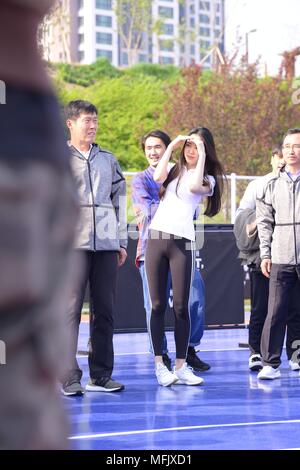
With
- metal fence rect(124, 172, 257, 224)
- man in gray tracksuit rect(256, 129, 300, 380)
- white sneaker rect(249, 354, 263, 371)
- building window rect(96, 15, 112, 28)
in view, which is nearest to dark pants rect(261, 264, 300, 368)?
man in gray tracksuit rect(256, 129, 300, 380)

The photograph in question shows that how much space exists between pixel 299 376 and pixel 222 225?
12.1 ft

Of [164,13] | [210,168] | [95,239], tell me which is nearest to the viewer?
→ [95,239]

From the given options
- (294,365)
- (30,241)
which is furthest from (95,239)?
(30,241)

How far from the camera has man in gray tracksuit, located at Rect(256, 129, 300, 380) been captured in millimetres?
7078

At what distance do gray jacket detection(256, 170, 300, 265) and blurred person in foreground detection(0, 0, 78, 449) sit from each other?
6.04m

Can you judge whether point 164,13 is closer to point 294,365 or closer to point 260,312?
point 260,312

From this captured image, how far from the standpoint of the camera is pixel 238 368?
7898 mm

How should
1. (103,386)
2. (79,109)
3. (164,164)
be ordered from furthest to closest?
(164,164) < (103,386) < (79,109)

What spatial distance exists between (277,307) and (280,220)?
2.08 feet

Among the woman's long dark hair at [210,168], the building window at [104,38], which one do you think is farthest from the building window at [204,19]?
the woman's long dark hair at [210,168]

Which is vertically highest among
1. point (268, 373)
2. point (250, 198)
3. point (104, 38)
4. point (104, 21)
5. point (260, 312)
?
point (104, 21)

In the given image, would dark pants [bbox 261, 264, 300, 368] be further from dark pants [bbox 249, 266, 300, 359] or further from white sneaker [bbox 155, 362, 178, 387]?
white sneaker [bbox 155, 362, 178, 387]

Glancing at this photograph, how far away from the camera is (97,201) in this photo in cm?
636

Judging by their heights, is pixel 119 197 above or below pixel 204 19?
below
